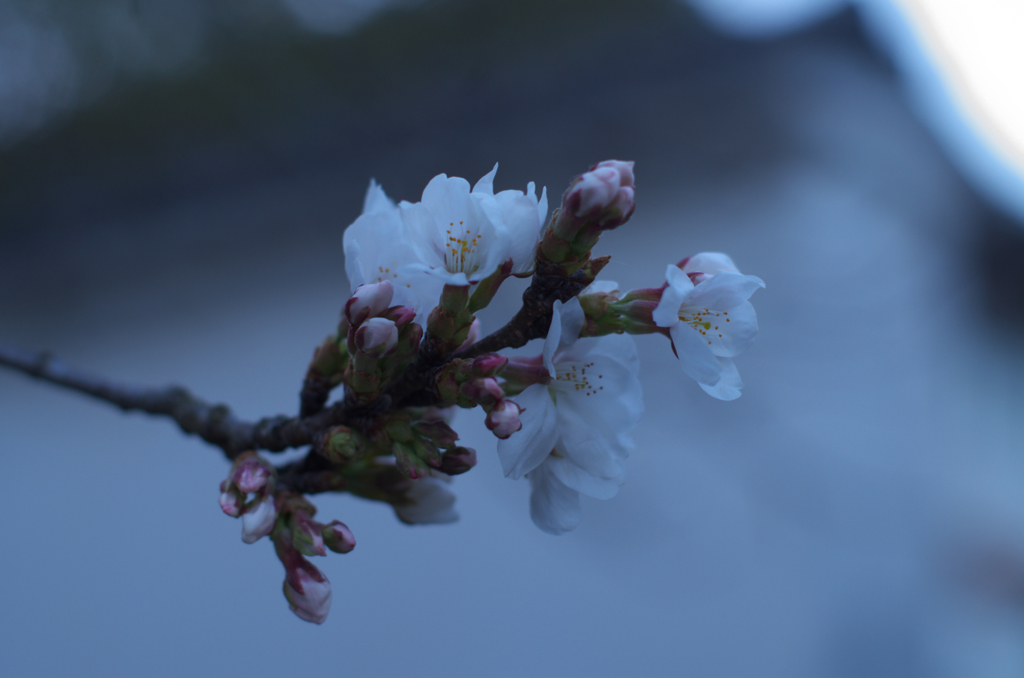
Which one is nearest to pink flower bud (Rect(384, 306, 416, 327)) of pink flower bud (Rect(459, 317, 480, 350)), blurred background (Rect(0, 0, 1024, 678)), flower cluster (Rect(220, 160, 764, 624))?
flower cluster (Rect(220, 160, 764, 624))

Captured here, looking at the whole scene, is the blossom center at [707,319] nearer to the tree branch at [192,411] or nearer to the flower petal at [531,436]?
the flower petal at [531,436]

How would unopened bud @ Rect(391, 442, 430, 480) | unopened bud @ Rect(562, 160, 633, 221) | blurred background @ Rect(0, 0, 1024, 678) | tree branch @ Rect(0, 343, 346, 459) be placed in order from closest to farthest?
1. unopened bud @ Rect(562, 160, 633, 221)
2. unopened bud @ Rect(391, 442, 430, 480)
3. tree branch @ Rect(0, 343, 346, 459)
4. blurred background @ Rect(0, 0, 1024, 678)

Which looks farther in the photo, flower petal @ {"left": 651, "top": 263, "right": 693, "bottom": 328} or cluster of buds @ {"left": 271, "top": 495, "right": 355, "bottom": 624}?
cluster of buds @ {"left": 271, "top": 495, "right": 355, "bottom": 624}

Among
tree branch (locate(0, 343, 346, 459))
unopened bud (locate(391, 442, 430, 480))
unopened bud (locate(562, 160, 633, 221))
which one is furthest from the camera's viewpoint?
tree branch (locate(0, 343, 346, 459))

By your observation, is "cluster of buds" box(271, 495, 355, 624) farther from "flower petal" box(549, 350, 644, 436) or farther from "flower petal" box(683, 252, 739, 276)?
"flower petal" box(683, 252, 739, 276)

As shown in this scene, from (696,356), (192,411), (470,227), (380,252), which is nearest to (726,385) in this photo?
(696,356)

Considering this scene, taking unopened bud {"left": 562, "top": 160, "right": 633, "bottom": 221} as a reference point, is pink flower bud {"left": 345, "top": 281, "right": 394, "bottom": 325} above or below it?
below

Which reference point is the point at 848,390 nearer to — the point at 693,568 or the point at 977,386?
the point at 693,568
